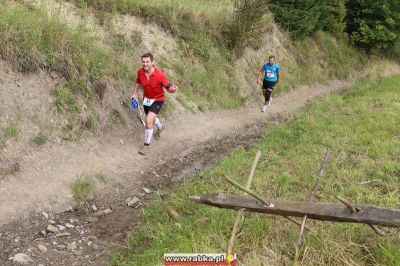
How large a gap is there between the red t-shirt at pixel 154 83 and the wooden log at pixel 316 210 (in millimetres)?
4813

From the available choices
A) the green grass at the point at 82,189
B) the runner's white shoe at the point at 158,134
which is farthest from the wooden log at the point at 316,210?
Result: the runner's white shoe at the point at 158,134

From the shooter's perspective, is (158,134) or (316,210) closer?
(316,210)

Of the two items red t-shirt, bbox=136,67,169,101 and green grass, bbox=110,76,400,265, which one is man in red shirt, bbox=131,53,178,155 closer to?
red t-shirt, bbox=136,67,169,101

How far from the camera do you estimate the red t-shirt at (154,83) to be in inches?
372

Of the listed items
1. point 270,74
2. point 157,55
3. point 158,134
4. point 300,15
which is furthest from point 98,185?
point 300,15

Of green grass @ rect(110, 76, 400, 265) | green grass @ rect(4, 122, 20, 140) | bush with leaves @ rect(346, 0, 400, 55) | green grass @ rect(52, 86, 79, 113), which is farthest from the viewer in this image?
bush with leaves @ rect(346, 0, 400, 55)

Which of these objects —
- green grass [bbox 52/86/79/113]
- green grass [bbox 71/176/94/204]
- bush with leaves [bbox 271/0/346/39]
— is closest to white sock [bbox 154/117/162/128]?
green grass [bbox 52/86/79/113]

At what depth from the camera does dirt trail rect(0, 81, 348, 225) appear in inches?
283

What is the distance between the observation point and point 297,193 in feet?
23.6

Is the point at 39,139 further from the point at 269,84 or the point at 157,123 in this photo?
the point at 269,84

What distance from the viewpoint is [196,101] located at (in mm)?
13195
